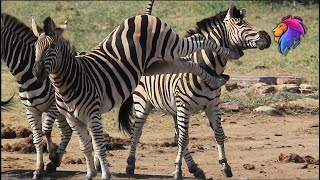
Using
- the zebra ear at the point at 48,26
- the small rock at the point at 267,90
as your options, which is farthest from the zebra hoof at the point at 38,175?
the small rock at the point at 267,90

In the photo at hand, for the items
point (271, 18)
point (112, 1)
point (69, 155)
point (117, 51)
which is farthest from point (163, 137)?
point (112, 1)

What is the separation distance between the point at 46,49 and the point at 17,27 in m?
1.67

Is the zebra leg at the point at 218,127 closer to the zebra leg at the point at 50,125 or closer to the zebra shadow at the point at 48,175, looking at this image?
the zebra shadow at the point at 48,175

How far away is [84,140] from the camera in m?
9.11

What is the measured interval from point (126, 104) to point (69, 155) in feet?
5.07

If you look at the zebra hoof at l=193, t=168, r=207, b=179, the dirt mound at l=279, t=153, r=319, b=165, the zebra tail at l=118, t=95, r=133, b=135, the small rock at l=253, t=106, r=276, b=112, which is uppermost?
the zebra tail at l=118, t=95, r=133, b=135

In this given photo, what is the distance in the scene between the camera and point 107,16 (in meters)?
26.3

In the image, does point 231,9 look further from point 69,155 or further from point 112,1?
point 112,1

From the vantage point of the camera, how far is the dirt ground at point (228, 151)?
1078 cm

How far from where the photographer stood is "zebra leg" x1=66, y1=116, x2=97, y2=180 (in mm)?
8992

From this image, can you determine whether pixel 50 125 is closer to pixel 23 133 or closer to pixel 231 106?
pixel 23 133

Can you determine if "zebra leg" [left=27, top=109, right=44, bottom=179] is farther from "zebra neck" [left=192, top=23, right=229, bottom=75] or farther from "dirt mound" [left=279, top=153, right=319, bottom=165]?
"dirt mound" [left=279, top=153, right=319, bottom=165]

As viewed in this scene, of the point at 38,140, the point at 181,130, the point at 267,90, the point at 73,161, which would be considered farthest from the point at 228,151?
the point at 267,90

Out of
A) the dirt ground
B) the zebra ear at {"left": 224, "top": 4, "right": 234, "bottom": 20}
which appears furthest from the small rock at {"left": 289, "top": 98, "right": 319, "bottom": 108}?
the zebra ear at {"left": 224, "top": 4, "right": 234, "bottom": 20}
